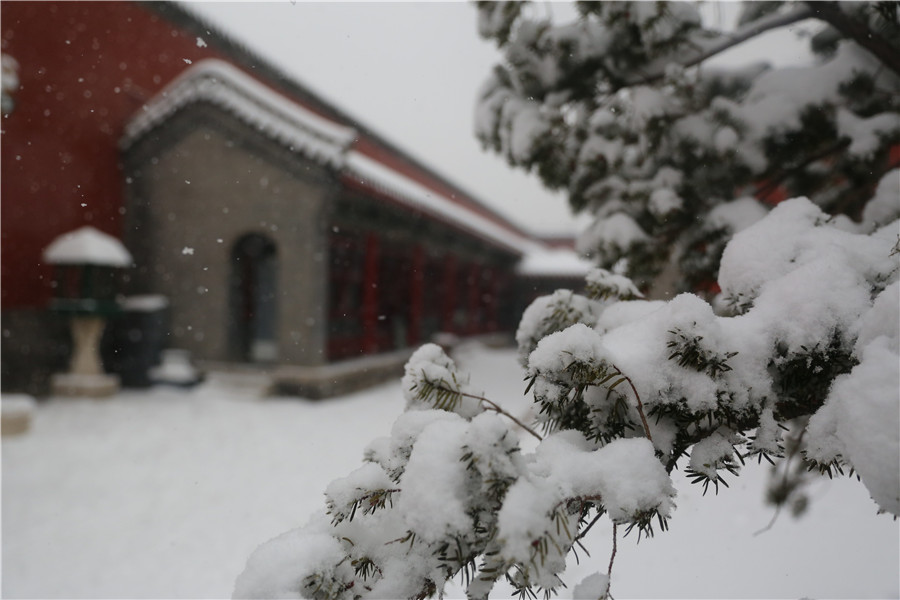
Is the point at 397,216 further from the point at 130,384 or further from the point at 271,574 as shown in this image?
the point at 271,574

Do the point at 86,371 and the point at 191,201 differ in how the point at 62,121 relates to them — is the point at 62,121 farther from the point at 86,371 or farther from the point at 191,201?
the point at 86,371

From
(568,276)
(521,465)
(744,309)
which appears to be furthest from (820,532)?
(568,276)

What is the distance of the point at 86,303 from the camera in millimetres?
7336

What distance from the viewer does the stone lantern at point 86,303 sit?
721cm

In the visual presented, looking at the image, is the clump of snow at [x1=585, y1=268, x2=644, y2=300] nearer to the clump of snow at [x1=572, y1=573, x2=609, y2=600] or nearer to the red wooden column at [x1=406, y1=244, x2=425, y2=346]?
the clump of snow at [x1=572, y1=573, x2=609, y2=600]

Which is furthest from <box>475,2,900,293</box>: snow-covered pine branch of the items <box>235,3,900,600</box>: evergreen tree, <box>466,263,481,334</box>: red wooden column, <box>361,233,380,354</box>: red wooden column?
<box>466,263,481,334</box>: red wooden column

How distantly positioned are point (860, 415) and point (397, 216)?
29.3 feet

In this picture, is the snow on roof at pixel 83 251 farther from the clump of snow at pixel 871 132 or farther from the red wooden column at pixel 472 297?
the red wooden column at pixel 472 297

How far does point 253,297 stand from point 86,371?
2501 millimetres

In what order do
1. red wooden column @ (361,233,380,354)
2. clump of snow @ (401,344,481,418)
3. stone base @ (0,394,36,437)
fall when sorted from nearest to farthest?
clump of snow @ (401,344,481,418), stone base @ (0,394,36,437), red wooden column @ (361,233,380,354)

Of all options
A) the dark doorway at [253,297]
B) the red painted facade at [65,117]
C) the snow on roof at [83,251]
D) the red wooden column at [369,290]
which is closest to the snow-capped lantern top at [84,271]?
the snow on roof at [83,251]

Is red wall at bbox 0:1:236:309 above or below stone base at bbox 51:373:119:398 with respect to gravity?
above

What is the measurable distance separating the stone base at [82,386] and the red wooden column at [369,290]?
12.3 ft

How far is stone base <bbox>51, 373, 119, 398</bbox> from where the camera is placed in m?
7.19
